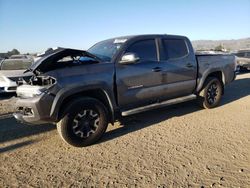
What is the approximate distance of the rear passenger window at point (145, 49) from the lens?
18.2ft

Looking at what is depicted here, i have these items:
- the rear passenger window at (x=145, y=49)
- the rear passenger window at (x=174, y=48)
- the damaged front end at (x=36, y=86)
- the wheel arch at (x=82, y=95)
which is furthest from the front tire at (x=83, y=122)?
the rear passenger window at (x=174, y=48)

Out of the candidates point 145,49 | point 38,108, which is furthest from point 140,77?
point 38,108

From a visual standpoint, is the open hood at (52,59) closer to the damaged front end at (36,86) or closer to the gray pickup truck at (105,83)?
the gray pickup truck at (105,83)

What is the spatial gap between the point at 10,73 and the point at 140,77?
260 inches

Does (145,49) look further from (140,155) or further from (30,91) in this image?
(30,91)

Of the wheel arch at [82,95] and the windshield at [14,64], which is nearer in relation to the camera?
the wheel arch at [82,95]

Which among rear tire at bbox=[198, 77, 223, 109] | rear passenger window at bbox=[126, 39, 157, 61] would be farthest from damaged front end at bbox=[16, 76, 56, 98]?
rear tire at bbox=[198, 77, 223, 109]

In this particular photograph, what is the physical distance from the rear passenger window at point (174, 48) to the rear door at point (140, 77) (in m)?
0.36

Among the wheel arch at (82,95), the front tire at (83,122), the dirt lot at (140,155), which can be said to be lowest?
the dirt lot at (140,155)

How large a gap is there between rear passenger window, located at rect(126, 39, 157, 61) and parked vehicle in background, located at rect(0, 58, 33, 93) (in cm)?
472

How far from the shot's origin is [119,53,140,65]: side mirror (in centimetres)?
498

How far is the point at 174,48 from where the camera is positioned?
6.31m

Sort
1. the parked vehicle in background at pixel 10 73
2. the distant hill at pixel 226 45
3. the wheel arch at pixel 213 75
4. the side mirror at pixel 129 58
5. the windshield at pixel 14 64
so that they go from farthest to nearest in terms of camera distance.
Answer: the distant hill at pixel 226 45 < the windshield at pixel 14 64 < the parked vehicle in background at pixel 10 73 < the wheel arch at pixel 213 75 < the side mirror at pixel 129 58

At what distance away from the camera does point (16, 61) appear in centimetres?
1159
